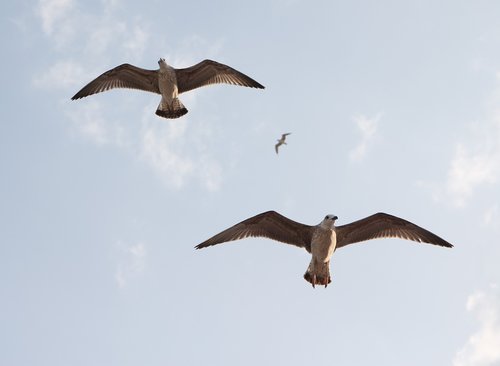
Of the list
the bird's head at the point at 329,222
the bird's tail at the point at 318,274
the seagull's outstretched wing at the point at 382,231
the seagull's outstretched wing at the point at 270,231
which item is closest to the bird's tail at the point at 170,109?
the seagull's outstretched wing at the point at 270,231

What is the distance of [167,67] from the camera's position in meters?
19.3

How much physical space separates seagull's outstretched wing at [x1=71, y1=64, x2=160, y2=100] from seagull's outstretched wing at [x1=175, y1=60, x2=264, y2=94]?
2.58 ft

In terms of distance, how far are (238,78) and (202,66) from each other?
3.65ft

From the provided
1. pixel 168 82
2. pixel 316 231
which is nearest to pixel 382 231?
pixel 316 231

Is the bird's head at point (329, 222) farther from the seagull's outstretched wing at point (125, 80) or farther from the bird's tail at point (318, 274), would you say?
the seagull's outstretched wing at point (125, 80)

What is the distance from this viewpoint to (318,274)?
629 inches

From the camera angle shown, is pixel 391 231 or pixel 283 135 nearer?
pixel 391 231

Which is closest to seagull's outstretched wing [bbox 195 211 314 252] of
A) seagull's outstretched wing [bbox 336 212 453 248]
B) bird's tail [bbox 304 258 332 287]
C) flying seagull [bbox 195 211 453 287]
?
flying seagull [bbox 195 211 453 287]

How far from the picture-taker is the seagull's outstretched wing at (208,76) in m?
19.3

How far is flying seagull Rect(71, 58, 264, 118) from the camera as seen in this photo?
1928 centimetres

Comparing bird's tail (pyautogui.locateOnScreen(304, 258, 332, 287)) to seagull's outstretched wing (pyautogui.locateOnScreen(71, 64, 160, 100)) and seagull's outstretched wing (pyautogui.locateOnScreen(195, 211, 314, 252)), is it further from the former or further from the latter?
seagull's outstretched wing (pyautogui.locateOnScreen(71, 64, 160, 100))

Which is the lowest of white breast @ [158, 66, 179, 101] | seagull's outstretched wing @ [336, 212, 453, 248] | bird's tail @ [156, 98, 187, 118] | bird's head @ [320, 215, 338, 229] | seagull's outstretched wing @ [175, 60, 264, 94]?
bird's head @ [320, 215, 338, 229]

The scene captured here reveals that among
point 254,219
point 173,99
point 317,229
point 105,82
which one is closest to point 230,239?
point 254,219

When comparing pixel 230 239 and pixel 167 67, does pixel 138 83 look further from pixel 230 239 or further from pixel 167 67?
pixel 230 239
